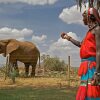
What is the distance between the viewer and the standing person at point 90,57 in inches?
225

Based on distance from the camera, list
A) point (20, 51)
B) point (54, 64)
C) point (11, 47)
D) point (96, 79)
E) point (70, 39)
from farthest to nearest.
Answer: point (54, 64)
point (20, 51)
point (11, 47)
point (70, 39)
point (96, 79)

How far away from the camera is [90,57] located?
19.3 feet

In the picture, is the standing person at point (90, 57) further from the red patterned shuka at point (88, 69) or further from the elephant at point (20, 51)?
the elephant at point (20, 51)

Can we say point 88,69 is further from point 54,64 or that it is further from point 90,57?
point 54,64

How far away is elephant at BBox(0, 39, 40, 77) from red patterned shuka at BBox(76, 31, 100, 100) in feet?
61.3

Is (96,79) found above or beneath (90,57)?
beneath

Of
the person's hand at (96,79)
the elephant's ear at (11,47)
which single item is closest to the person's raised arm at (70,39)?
the person's hand at (96,79)

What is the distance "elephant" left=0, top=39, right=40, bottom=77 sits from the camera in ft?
82.6

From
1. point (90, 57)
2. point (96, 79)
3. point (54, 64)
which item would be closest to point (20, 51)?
point (54, 64)

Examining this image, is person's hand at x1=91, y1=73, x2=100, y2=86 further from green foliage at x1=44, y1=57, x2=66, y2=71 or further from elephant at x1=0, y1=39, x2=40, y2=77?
green foliage at x1=44, y1=57, x2=66, y2=71

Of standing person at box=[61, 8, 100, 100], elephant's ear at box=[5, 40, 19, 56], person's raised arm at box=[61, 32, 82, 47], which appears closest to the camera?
standing person at box=[61, 8, 100, 100]

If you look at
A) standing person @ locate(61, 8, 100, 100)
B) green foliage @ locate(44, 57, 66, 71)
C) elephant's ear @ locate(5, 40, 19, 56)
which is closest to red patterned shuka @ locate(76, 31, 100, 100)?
standing person @ locate(61, 8, 100, 100)

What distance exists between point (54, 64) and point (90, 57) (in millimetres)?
26356

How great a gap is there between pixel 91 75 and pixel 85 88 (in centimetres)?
20
